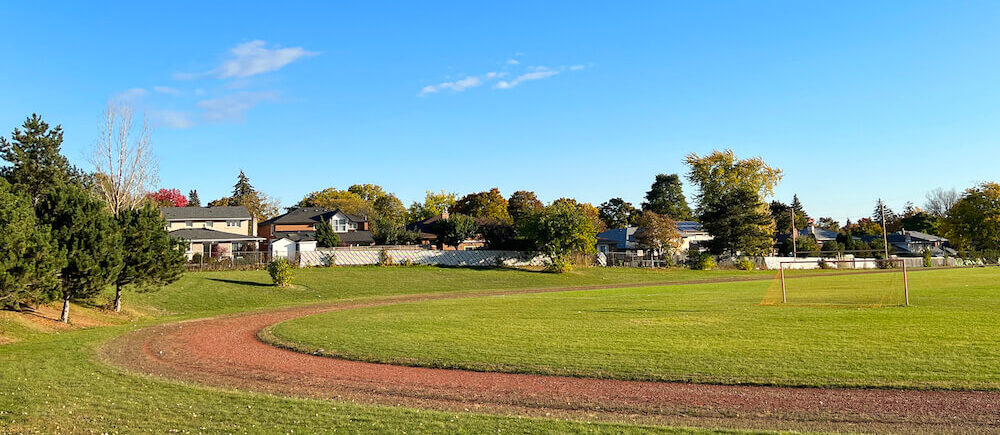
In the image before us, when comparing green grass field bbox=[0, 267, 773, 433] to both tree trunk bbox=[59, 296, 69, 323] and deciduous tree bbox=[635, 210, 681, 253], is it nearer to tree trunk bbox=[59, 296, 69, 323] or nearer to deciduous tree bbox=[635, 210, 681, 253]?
tree trunk bbox=[59, 296, 69, 323]

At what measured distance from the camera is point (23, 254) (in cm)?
1672

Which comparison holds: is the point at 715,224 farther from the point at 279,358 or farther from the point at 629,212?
the point at 279,358

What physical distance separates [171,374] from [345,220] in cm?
7282

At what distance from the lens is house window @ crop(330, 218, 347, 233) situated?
271ft

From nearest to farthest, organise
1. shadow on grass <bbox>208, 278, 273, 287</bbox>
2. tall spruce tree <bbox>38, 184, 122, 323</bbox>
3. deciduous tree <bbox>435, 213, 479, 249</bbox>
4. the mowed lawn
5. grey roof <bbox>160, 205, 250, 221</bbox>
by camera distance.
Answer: the mowed lawn, tall spruce tree <bbox>38, 184, 122, 323</bbox>, shadow on grass <bbox>208, 278, 273, 287</bbox>, deciduous tree <bbox>435, 213, 479, 249</bbox>, grey roof <bbox>160, 205, 250, 221</bbox>

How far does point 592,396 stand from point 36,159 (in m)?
46.4

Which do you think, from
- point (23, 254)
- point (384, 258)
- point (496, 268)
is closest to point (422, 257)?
point (384, 258)

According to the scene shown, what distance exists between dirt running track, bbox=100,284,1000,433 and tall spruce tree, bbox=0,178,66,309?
3693 mm

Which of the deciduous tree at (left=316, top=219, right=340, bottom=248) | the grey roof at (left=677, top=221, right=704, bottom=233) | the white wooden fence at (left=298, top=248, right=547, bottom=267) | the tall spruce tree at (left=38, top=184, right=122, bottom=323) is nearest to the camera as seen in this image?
the tall spruce tree at (left=38, top=184, right=122, bottom=323)

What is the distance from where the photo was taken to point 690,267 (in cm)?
6406

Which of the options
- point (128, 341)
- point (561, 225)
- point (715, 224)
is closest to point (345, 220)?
point (561, 225)

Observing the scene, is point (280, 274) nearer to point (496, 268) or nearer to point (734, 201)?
point (496, 268)

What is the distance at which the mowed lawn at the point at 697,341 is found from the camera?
11539mm

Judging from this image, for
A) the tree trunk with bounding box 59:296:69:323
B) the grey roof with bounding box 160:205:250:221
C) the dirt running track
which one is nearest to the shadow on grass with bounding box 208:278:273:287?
the tree trunk with bounding box 59:296:69:323
